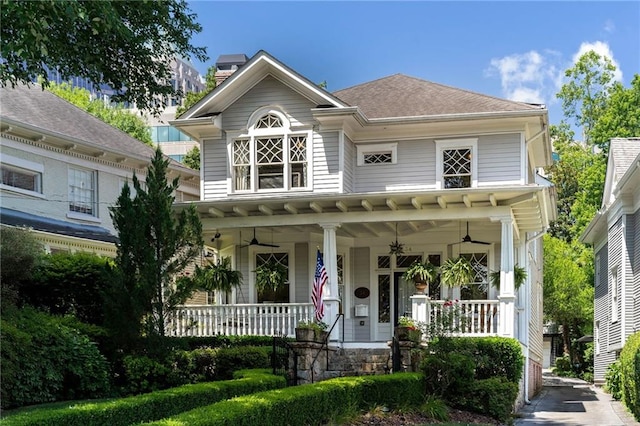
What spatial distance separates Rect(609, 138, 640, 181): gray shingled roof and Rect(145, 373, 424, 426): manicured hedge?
1269 cm

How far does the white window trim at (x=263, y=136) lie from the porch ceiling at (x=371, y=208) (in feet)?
1.42

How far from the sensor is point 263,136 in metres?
19.5

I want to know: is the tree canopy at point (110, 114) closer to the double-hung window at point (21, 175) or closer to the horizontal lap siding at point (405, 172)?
the double-hung window at point (21, 175)

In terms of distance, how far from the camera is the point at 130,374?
13.5 m

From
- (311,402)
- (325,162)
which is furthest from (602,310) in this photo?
(311,402)

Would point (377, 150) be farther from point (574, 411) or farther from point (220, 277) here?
point (574, 411)

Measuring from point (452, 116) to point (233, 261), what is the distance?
671cm

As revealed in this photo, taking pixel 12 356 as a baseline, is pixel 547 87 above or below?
above

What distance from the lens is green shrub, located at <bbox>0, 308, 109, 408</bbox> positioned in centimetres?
1169

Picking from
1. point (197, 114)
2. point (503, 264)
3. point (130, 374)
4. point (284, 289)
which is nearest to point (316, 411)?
point (130, 374)

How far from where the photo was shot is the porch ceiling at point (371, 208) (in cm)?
1681

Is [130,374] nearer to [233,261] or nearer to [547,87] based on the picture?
[233,261]

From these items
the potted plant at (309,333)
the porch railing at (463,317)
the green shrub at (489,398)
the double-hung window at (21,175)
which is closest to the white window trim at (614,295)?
the porch railing at (463,317)

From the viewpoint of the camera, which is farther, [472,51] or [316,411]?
[472,51]
